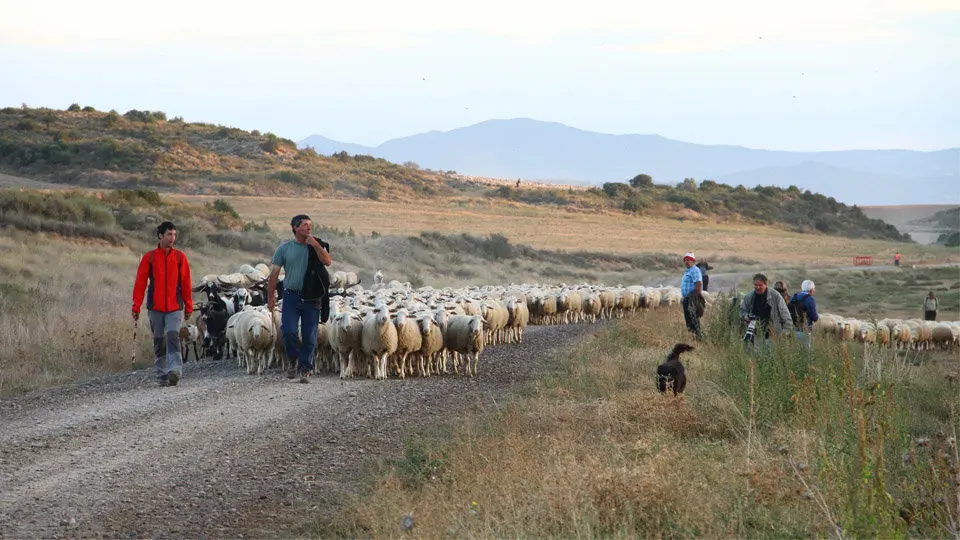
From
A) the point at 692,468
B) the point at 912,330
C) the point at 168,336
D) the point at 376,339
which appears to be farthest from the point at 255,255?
the point at 692,468

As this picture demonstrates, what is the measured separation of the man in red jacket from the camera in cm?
1207

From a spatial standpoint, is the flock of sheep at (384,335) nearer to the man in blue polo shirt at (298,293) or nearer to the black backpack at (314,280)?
the man in blue polo shirt at (298,293)

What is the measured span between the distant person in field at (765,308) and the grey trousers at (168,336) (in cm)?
659

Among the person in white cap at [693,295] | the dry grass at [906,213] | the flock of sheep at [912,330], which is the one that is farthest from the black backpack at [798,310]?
the dry grass at [906,213]

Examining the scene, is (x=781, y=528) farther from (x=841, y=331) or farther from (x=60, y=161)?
(x=60, y=161)

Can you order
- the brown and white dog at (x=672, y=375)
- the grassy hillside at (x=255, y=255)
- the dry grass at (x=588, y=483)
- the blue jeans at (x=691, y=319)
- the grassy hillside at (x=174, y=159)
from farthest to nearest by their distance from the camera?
the grassy hillside at (x=174, y=159)
the blue jeans at (x=691, y=319)
the grassy hillside at (x=255, y=255)
the brown and white dog at (x=672, y=375)
the dry grass at (x=588, y=483)

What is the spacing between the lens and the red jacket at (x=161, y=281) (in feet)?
39.5

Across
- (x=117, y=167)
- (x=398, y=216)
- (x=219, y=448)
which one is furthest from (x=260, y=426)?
(x=117, y=167)

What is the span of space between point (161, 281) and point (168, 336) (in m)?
0.65

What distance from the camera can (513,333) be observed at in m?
19.3

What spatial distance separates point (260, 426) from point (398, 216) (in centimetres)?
5470

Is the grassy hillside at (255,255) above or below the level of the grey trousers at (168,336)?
below

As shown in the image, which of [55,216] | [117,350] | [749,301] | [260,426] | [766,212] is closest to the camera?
[260,426]

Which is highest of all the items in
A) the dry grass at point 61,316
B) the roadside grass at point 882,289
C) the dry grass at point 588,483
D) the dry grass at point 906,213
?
the dry grass at point 588,483
